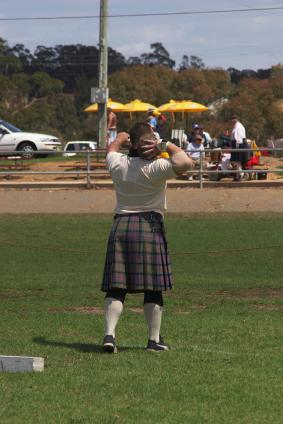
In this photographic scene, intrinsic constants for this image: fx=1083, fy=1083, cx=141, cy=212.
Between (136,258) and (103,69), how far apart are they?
26.6 metres

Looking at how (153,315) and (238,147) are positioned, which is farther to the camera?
(238,147)

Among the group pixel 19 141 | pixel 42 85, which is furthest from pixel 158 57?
pixel 19 141

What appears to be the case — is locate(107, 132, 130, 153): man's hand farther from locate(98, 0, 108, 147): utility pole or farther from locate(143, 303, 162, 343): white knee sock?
locate(98, 0, 108, 147): utility pole

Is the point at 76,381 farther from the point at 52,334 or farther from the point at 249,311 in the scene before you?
the point at 249,311

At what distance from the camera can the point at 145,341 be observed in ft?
29.7

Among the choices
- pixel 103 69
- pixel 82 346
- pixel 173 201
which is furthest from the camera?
pixel 103 69

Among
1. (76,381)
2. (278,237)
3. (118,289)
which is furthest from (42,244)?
(76,381)

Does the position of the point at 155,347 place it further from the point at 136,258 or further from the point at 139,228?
the point at 139,228

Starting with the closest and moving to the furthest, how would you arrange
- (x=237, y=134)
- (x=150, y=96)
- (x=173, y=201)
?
1. (x=173, y=201)
2. (x=237, y=134)
3. (x=150, y=96)

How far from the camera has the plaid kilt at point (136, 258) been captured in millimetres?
8195

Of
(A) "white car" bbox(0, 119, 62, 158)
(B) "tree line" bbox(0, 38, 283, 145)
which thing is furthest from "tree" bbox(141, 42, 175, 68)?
(A) "white car" bbox(0, 119, 62, 158)

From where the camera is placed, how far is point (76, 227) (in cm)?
2317

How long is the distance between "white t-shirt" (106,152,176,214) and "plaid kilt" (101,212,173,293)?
11cm

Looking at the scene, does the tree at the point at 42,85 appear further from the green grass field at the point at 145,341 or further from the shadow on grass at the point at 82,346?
the shadow on grass at the point at 82,346
